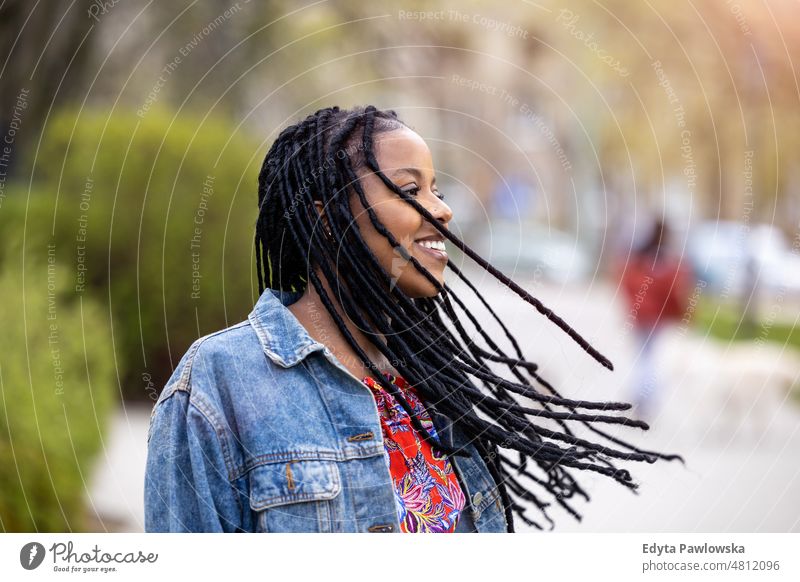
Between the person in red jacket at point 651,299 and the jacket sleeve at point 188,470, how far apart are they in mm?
6163

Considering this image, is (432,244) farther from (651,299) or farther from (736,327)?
(736,327)

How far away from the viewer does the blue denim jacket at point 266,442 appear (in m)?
1.94

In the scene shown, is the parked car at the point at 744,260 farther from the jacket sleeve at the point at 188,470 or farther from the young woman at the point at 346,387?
the jacket sleeve at the point at 188,470

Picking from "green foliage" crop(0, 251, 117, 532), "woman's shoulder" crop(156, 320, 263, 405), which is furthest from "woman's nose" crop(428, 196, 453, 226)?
"green foliage" crop(0, 251, 117, 532)

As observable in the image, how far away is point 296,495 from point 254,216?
5.92 meters

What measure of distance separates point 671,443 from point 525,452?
5.49 meters

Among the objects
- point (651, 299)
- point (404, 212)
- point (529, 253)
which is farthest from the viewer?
point (529, 253)

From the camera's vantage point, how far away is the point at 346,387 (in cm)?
210

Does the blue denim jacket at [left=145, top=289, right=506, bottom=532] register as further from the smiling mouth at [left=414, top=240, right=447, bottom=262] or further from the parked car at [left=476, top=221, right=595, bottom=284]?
the parked car at [left=476, top=221, right=595, bottom=284]

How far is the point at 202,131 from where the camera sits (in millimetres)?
8070

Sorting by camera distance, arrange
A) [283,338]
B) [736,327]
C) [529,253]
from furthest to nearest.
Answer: [529,253] → [736,327] → [283,338]

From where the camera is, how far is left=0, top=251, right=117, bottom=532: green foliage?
4.26 meters

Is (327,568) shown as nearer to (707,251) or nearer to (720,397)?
(720,397)

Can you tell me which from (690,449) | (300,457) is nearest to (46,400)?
(300,457)
